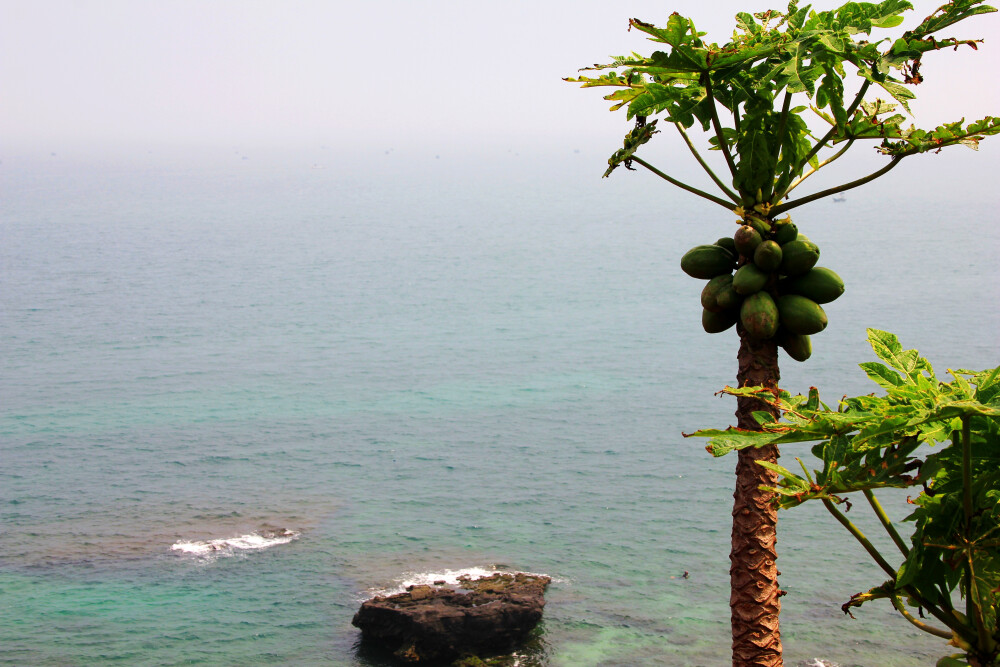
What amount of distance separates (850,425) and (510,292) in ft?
395

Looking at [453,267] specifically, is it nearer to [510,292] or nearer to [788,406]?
[510,292]

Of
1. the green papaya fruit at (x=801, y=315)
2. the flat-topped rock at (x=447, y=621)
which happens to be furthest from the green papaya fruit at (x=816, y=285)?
the flat-topped rock at (x=447, y=621)

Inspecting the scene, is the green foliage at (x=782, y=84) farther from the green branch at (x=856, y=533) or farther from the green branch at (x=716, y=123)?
the green branch at (x=856, y=533)

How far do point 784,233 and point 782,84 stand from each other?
1.53m

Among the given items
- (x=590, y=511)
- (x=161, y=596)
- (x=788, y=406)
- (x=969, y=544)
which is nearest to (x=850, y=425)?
(x=788, y=406)

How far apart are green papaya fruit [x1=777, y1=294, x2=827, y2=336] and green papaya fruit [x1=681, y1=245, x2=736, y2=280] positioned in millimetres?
852

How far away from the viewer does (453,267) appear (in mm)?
150250

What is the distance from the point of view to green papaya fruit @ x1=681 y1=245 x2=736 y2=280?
11039 mm

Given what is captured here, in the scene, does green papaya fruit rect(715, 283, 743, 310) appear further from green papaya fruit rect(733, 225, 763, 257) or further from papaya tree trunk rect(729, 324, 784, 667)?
green papaya fruit rect(733, 225, 763, 257)

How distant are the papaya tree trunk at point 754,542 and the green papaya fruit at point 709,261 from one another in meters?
0.83

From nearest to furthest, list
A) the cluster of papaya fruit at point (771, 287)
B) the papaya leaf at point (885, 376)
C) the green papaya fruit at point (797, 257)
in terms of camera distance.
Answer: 1. the papaya leaf at point (885, 376)
2. the cluster of papaya fruit at point (771, 287)
3. the green papaya fruit at point (797, 257)

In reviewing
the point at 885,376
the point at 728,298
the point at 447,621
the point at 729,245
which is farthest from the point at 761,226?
the point at 447,621

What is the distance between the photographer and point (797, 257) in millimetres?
10570

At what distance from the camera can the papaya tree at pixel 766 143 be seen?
10.2 m
